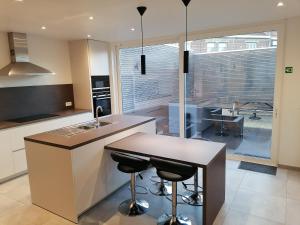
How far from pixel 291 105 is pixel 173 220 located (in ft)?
8.86

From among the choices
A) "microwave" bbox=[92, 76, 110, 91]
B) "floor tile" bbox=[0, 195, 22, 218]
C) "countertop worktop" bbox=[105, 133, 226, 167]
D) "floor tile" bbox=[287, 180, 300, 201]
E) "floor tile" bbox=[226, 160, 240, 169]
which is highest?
"microwave" bbox=[92, 76, 110, 91]

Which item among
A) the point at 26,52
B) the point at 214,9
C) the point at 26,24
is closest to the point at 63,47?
the point at 26,52

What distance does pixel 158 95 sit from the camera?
17.4 feet

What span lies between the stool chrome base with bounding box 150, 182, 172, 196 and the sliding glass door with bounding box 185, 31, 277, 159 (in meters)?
1.81

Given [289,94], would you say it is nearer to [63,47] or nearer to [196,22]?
[196,22]

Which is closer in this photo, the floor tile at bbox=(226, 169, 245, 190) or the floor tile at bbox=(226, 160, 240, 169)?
the floor tile at bbox=(226, 169, 245, 190)

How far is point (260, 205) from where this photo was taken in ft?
9.30

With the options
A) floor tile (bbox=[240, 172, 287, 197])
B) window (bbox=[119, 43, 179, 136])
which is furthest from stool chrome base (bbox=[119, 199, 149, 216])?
window (bbox=[119, 43, 179, 136])

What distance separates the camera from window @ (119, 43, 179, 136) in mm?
4969

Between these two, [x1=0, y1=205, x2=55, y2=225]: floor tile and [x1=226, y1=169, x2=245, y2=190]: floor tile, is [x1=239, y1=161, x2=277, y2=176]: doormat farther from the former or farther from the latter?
[x1=0, y1=205, x2=55, y2=225]: floor tile

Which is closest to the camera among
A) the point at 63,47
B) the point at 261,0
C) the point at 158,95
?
the point at 261,0

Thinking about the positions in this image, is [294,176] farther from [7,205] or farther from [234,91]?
[7,205]

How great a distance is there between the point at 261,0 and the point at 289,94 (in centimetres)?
173

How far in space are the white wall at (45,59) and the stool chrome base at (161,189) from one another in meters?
3.10
